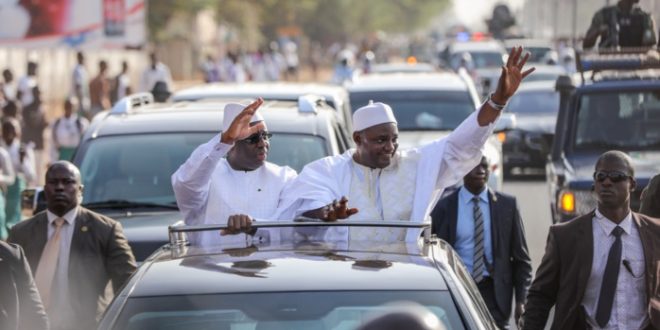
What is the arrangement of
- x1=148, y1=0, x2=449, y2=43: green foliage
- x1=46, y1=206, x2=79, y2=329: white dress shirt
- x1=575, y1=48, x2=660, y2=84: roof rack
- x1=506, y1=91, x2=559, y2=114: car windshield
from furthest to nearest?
x1=148, y1=0, x2=449, y2=43: green foliage
x1=506, y1=91, x2=559, y2=114: car windshield
x1=575, y1=48, x2=660, y2=84: roof rack
x1=46, y1=206, x2=79, y2=329: white dress shirt

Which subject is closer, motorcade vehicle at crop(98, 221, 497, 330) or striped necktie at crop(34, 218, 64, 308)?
motorcade vehicle at crop(98, 221, 497, 330)

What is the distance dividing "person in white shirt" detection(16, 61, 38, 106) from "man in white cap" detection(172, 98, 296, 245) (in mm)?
17070

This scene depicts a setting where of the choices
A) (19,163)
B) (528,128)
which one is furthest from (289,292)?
(528,128)

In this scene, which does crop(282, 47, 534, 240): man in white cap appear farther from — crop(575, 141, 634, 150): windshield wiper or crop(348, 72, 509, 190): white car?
crop(348, 72, 509, 190): white car

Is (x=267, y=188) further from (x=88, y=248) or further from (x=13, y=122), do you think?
(x=13, y=122)

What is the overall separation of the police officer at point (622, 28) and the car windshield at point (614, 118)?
1.56 metres

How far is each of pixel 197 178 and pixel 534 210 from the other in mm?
12451

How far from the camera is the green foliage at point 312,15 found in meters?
74.4

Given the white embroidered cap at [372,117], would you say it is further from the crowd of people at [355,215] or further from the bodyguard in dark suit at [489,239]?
the bodyguard in dark suit at [489,239]

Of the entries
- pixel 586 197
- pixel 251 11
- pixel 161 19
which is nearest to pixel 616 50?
pixel 586 197

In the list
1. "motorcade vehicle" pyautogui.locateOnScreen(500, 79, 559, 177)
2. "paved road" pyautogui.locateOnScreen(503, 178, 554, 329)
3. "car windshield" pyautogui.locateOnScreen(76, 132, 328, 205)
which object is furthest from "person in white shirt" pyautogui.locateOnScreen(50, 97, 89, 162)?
"car windshield" pyautogui.locateOnScreen(76, 132, 328, 205)

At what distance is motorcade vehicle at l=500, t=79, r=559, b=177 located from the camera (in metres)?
22.9

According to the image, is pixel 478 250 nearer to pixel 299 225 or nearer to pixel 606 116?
pixel 299 225

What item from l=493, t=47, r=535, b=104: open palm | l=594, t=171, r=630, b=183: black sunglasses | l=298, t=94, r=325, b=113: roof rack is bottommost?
l=594, t=171, r=630, b=183: black sunglasses
